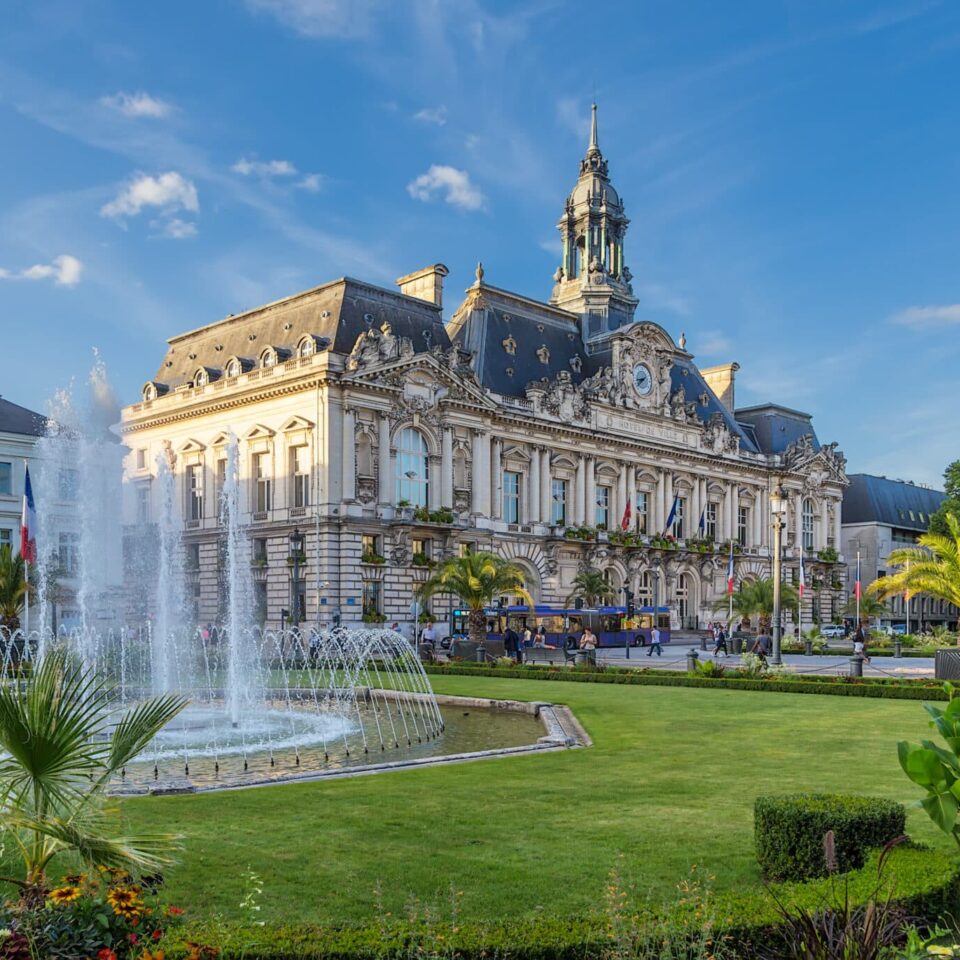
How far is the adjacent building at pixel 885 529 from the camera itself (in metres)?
99.8

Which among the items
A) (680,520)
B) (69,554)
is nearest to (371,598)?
(69,554)

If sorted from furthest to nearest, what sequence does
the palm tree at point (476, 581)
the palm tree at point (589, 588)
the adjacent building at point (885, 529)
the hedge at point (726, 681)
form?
1. the adjacent building at point (885, 529)
2. the palm tree at point (589, 588)
3. the palm tree at point (476, 581)
4. the hedge at point (726, 681)

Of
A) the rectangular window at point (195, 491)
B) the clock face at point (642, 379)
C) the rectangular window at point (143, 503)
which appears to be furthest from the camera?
the clock face at point (642, 379)

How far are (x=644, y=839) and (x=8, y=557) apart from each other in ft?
111

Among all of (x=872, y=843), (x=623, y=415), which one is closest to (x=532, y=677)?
(x=872, y=843)

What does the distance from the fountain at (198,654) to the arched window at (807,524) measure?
50.2 meters

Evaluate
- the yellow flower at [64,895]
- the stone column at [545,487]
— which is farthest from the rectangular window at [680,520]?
the yellow flower at [64,895]

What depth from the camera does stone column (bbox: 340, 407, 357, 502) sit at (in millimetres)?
52469

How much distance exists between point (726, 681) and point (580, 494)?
119 feet

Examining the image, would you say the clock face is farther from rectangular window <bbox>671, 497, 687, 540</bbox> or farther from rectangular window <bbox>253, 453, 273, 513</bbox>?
rectangular window <bbox>253, 453, 273, 513</bbox>

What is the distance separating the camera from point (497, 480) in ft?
199

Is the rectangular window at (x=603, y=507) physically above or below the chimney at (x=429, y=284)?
below

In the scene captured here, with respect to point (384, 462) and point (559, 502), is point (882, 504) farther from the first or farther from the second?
point (384, 462)

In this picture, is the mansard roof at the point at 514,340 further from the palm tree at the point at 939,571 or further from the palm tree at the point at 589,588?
the palm tree at the point at 939,571
